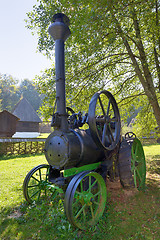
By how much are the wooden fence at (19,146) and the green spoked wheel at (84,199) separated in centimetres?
871

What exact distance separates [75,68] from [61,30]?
8.78 ft

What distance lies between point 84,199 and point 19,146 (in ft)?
30.8

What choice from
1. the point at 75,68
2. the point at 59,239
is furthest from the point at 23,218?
the point at 75,68

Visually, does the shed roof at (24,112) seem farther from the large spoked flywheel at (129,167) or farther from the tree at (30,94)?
the tree at (30,94)

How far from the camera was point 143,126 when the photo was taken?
830 centimetres

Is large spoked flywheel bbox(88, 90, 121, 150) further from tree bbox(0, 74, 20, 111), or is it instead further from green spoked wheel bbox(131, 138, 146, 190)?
tree bbox(0, 74, 20, 111)

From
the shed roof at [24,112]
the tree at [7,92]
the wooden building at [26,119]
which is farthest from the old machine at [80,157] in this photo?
the tree at [7,92]

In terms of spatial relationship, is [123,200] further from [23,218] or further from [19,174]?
[19,174]

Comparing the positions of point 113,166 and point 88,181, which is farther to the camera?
point 113,166

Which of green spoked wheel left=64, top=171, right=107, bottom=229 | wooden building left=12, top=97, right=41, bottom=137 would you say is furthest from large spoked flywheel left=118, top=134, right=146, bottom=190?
wooden building left=12, top=97, right=41, bottom=137

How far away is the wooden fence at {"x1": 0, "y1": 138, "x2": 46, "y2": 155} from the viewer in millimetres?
10705

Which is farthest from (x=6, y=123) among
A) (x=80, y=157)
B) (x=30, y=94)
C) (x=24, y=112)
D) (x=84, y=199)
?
(x=30, y=94)

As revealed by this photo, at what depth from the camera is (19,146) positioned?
1137cm

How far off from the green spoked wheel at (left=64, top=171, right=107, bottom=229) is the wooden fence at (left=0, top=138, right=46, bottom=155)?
8706 mm
